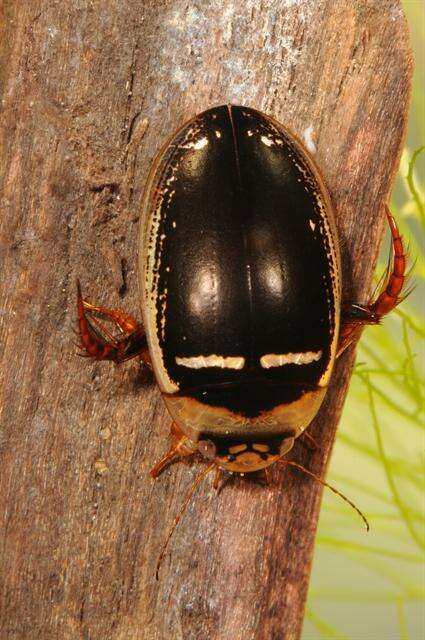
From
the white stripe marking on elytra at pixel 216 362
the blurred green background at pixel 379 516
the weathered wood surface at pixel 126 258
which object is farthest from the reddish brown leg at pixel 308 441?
the blurred green background at pixel 379 516

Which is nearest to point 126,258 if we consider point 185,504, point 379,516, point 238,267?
point 238,267

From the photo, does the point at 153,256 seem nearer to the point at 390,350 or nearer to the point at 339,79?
the point at 339,79

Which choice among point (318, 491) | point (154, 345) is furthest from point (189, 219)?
point (318, 491)

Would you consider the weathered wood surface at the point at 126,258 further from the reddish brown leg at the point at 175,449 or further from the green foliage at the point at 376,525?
the green foliage at the point at 376,525

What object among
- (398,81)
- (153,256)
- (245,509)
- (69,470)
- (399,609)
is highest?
(398,81)

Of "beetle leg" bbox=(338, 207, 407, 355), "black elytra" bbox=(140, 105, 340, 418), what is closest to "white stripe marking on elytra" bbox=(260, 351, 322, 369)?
"black elytra" bbox=(140, 105, 340, 418)
